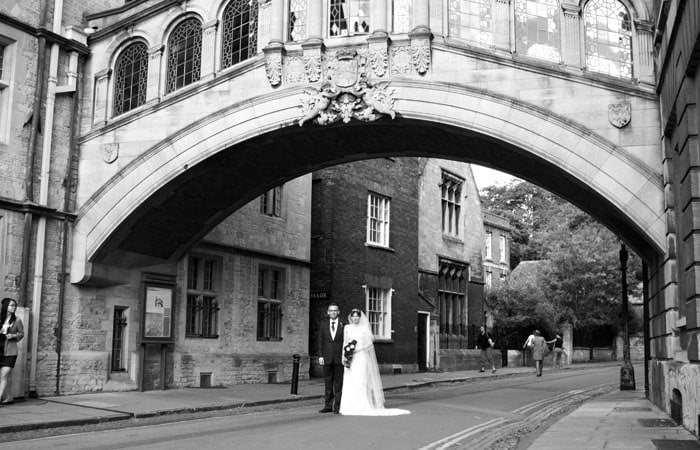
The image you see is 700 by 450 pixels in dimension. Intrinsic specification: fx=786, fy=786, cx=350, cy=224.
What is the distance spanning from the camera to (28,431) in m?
11.8

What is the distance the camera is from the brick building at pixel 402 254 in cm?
2716

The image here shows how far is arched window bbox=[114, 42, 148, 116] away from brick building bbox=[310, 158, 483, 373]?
9.84 m

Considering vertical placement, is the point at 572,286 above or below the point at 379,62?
below

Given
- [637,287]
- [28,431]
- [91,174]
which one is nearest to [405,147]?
[91,174]

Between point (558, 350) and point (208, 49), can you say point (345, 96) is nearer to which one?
point (208, 49)

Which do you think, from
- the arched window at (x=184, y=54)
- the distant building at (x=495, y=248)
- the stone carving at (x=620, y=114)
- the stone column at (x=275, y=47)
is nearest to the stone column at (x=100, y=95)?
the arched window at (x=184, y=54)

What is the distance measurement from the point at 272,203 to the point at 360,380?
10595 millimetres

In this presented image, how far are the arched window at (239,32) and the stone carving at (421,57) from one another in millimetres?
3669

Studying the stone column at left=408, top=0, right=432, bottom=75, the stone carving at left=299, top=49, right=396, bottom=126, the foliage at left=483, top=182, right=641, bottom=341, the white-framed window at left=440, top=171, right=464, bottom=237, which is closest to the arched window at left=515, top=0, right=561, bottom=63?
the stone column at left=408, top=0, right=432, bottom=75

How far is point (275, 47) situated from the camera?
1639 cm

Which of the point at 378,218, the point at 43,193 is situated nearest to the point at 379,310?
the point at 378,218

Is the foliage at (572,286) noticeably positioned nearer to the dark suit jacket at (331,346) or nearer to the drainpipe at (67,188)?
the drainpipe at (67,188)

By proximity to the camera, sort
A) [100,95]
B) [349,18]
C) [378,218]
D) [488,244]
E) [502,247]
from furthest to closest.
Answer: [502,247]
[488,244]
[378,218]
[100,95]
[349,18]

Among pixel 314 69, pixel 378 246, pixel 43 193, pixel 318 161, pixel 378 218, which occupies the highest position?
pixel 314 69
